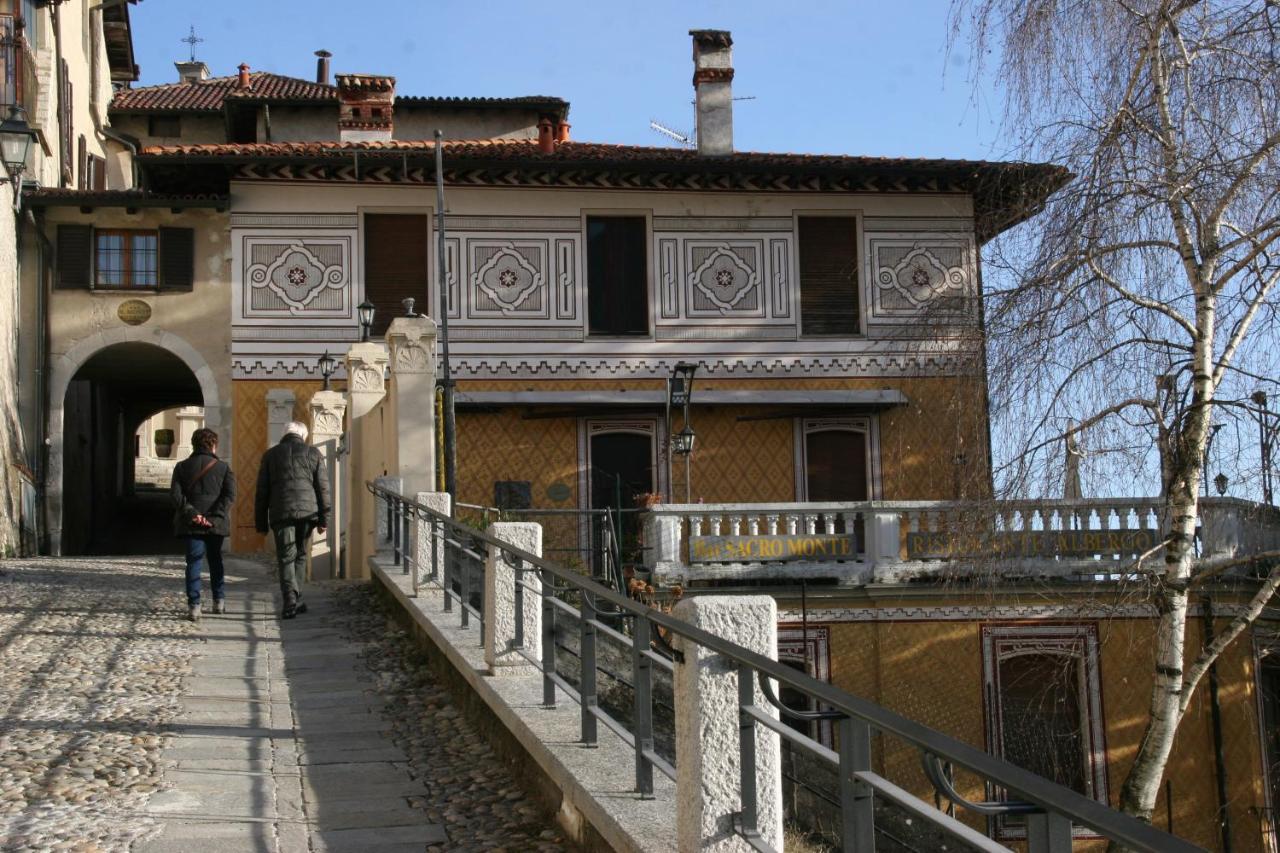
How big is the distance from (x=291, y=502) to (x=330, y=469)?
22.3 feet

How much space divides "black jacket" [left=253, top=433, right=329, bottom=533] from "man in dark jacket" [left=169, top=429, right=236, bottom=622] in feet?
2.07

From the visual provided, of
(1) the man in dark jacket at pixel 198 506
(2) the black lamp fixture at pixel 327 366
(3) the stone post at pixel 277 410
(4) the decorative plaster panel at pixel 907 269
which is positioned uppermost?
(4) the decorative plaster panel at pixel 907 269

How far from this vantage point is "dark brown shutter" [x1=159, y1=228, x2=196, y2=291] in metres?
25.2

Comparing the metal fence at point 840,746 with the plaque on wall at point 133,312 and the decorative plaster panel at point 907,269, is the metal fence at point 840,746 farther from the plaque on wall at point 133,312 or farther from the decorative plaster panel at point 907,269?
the decorative plaster panel at point 907,269

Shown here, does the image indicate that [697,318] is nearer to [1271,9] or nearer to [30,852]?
[1271,9]

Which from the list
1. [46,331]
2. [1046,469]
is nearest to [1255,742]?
[1046,469]

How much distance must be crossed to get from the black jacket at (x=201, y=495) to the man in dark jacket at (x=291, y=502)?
1.91ft

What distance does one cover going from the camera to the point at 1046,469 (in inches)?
479

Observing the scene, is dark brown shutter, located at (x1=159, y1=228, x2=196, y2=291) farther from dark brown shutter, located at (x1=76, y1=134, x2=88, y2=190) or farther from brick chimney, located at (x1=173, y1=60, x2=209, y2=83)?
brick chimney, located at (x1=173, y1=60, x2=209, y2=83)

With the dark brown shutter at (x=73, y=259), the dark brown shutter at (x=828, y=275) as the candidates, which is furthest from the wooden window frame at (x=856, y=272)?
the dark brown shutter at (x=73, y=259)

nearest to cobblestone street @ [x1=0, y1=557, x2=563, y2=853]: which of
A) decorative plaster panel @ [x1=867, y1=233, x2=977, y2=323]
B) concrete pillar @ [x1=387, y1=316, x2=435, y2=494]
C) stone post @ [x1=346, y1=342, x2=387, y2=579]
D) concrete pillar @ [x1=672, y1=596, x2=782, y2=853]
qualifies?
concrete pillar @ [x1=672, y1=596, x2=782, y2=853]

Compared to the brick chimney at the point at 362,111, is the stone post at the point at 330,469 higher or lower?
lower

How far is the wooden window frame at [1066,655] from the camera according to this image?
62.7ft

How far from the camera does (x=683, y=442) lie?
900 inches
